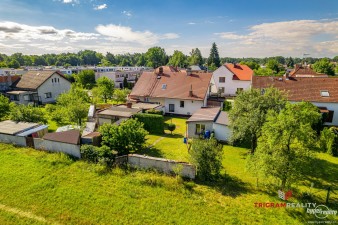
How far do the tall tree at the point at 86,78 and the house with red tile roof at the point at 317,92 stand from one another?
174 feet

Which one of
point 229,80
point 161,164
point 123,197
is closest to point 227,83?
point 229,80

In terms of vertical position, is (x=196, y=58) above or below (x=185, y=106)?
above

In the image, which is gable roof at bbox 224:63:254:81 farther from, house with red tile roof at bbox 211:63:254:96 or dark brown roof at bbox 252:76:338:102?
dark brown roof at bbox 252:76:338:102

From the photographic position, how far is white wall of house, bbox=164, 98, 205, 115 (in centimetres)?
3344

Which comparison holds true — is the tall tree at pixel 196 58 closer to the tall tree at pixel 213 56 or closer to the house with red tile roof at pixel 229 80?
the tall tree at pixel 213 56

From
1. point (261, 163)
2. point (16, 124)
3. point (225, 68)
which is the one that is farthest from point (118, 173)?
point (225, 68)

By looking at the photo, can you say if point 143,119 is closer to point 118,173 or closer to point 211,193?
point 118,173

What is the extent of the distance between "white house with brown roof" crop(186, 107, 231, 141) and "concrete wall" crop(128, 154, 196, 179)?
8684 mm

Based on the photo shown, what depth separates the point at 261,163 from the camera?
1289 centimetres

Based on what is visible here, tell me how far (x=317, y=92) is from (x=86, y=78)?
2362 inches

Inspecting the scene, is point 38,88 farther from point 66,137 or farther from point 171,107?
point 66,137

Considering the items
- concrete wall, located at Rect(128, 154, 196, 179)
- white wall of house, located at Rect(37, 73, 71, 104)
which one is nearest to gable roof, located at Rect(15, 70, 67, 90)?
white wall of house, located at Rect(37, 73, 71, 104)

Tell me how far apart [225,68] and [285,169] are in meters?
41.5

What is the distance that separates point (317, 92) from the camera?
1195 inches
